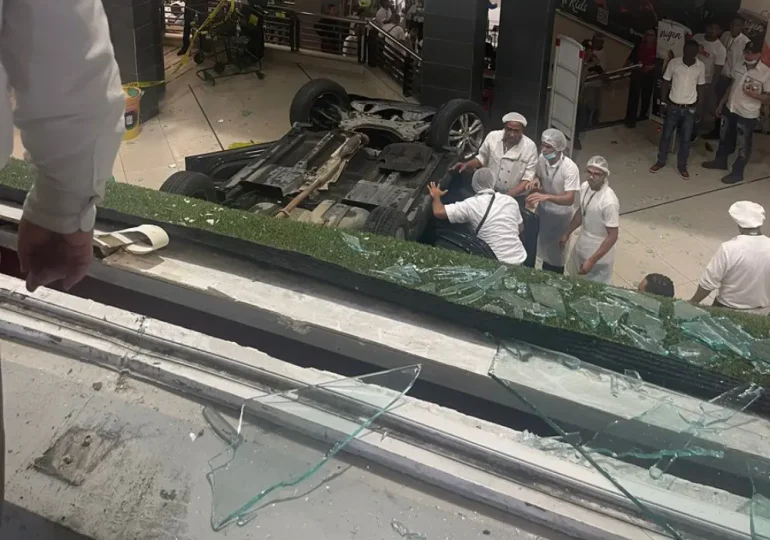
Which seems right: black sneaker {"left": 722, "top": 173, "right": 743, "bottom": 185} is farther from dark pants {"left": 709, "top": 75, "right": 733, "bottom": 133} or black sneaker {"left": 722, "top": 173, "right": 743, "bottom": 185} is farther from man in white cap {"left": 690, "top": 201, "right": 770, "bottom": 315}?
man in white cap {"left": 690, "top": 201, "right": 770, "bottom": 315}

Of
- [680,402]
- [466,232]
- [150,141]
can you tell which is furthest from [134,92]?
[680,402]

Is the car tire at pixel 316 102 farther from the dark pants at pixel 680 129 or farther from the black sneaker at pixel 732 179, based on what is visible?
the black sneaker at pixel 732 179

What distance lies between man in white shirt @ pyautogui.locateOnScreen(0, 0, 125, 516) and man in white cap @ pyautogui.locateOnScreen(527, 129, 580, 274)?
498 cm

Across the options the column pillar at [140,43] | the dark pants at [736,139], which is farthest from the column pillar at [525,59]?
the column pillar at [140,43]

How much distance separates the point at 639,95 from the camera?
1045 centimetres

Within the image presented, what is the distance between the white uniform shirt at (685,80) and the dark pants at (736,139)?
0.57 metres

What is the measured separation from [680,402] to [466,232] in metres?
3.17

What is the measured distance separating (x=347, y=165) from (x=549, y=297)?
12.7 feet

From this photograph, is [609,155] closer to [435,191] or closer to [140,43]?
[435,191]

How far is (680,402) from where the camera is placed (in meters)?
2.98

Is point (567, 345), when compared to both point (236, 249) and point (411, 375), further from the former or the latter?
point (236, 249)

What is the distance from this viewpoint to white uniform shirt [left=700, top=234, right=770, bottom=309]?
5.14 m

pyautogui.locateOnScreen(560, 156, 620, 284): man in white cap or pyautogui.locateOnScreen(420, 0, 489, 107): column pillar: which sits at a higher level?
pyautogui.locateOnScreen(420, 0, 489, 107): column pillar

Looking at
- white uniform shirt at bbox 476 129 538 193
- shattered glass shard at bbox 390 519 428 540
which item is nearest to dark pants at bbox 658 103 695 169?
white uniform shirt at bbox 476 129 538 193
